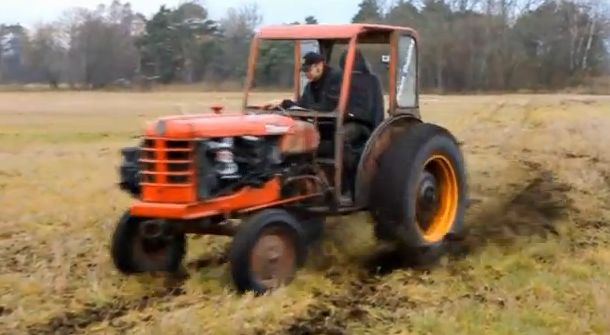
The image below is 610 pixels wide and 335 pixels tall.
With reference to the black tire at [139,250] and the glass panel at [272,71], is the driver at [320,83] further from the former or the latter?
the black tire at [139,250]

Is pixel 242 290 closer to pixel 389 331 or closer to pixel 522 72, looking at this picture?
pixel 389 331

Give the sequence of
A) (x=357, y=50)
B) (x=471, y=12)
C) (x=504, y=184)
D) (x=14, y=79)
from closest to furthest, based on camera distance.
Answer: (x=357, y=50) → (x=504, y=184) → (x=471, y=12) → (x=14, y=79)

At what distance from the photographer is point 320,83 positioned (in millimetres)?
8422

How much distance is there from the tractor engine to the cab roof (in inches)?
34.8

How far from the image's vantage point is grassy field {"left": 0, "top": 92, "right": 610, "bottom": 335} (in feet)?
21.1

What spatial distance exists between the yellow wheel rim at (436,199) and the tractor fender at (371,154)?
1.47ft

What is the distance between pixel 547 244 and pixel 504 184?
9.71 ft

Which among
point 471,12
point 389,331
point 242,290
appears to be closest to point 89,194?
point 242,290

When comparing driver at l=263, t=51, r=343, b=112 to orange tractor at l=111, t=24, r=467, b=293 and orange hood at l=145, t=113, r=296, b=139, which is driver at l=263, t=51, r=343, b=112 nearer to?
orange tractor at l=111, t=24, r=467, b=293

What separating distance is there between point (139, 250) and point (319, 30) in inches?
93.0

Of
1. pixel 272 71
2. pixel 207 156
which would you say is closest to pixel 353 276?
pixel 207 156

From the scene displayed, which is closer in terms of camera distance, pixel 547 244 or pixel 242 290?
pixel 242 290

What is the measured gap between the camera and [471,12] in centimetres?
6894

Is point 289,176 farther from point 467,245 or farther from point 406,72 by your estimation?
point 467,245
